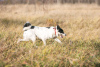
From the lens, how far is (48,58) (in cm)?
288

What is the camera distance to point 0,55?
2.92 m

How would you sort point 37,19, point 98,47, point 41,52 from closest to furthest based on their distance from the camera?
1. point 41,52
2. point 98,47
3. point 37,19

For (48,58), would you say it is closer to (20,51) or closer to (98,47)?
(20,51)

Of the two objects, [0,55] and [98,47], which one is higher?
[0,55]

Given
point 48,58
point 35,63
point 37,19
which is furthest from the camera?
point 37,19

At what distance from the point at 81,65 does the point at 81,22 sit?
17.0 ft

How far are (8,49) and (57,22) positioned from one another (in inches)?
196

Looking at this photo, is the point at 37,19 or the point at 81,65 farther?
the point at 37,19

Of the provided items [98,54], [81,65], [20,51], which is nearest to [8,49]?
[20,51]

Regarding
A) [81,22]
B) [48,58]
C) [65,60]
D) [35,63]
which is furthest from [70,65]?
[81,22]

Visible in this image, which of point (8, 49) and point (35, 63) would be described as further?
point (8, 49)

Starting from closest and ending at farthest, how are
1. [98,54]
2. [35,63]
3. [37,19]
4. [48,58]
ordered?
[35,63] → [48,58] → [98,54] → [37,19]

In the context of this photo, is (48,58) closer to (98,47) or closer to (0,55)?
(0,55)

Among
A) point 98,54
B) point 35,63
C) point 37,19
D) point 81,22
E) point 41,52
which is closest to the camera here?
point 35,63
